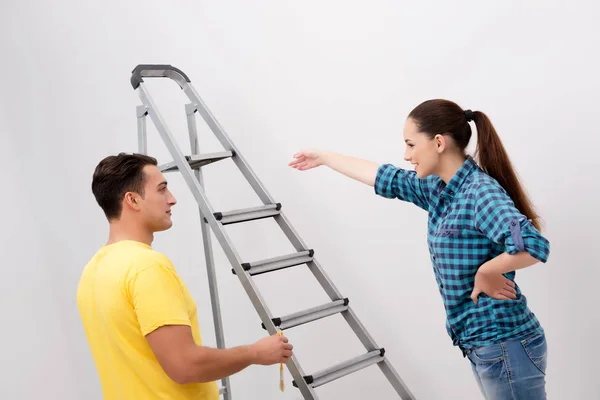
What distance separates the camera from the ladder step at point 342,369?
2283mm

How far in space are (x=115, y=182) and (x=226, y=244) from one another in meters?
0.60

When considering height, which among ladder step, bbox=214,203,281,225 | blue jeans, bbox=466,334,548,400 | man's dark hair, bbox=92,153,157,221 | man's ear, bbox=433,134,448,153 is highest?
man's dark hair, bbox=92,153,157,221

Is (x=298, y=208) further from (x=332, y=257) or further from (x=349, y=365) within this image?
(x=349, y=365)

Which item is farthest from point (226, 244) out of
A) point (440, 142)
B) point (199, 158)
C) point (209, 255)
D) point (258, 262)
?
point (440, 142)

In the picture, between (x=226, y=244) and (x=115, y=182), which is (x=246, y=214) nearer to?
(x=226, y=244)

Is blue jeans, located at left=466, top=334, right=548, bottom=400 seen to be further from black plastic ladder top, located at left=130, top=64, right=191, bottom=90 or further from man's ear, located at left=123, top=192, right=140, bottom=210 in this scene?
black plastic ladder top, located at left=130, top=64, right=191, bottom=90

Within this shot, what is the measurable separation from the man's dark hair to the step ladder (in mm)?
545

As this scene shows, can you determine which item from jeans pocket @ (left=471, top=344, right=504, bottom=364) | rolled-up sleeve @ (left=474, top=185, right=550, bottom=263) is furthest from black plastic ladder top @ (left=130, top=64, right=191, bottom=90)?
jeans pocket @ (left=471, top=344, right=504, bottom=364)

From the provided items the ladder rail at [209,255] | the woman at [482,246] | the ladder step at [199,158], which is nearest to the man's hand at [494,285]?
the woman at [482,246]

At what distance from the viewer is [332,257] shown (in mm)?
3158

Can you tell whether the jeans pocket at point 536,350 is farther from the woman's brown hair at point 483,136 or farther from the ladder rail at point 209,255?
the ladder rail at point 209,255

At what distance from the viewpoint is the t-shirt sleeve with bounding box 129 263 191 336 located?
1715 millimetres

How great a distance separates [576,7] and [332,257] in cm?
153

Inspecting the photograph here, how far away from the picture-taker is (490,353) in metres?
1.93
